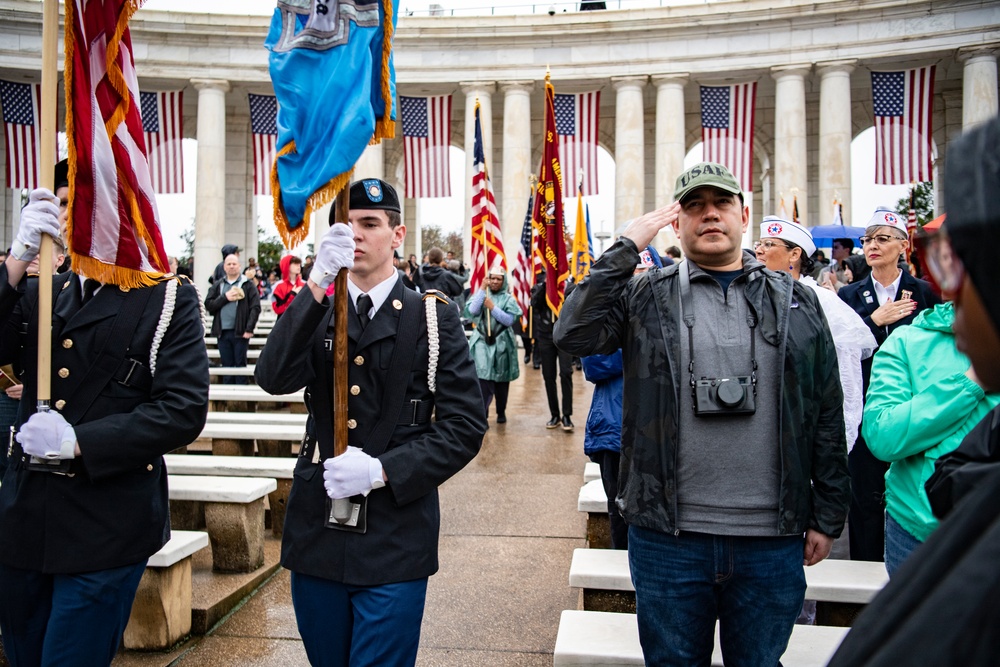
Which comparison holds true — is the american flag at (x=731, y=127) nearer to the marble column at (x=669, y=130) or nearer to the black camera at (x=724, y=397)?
the marble column at (x=669, y=130)

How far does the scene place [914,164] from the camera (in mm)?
26859

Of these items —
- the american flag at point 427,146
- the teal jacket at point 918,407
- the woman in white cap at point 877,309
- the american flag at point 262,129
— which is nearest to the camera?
the teal jacket at point 918,407

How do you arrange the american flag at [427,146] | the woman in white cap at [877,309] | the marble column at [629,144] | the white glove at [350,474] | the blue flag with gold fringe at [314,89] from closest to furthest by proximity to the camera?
the white glove at [350,474] → the blue flag with gold fringe at [314,89] → the woman in white cap at [877,309] → the american flag at [427,146] → the marble column at [629,144]

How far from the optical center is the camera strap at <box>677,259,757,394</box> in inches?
126

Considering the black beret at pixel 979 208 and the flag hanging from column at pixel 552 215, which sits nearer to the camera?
the black beret at pixel 979 208

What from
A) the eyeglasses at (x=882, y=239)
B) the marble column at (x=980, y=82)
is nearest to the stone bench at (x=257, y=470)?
the eyeglasses at (x=882, y=239)

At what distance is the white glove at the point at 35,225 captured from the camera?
327 cm

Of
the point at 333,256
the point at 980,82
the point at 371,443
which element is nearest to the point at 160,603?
the point at 371,443

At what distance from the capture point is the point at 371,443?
3.20 m

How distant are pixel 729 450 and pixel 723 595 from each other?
1.78 ft

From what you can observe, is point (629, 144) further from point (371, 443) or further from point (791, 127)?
point (371, 443)

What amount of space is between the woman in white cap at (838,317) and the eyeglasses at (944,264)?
380 cm

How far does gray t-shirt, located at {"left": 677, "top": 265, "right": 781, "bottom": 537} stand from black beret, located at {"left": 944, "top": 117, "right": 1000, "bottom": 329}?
2143mm

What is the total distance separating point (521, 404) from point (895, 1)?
80.9ft
